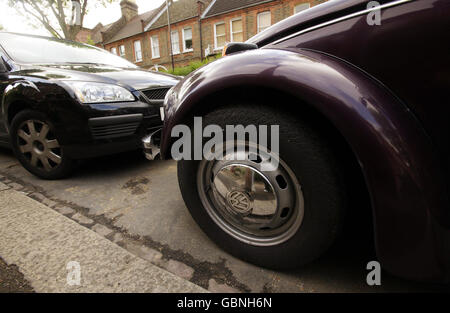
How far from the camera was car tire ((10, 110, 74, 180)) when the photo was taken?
221 cm

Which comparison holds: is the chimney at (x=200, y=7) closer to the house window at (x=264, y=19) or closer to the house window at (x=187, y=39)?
the house window at (x=187, y=39)

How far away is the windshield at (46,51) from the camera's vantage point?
256 centimetres

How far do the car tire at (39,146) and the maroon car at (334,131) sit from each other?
5.24 ft

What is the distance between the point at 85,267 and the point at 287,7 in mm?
17394

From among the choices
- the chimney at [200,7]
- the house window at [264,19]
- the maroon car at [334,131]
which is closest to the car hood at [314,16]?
the maroon car at [334,131]

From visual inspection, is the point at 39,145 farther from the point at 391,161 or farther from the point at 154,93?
the point at 391,161

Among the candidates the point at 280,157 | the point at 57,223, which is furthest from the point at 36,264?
the point at 280,157

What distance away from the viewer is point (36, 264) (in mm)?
1230

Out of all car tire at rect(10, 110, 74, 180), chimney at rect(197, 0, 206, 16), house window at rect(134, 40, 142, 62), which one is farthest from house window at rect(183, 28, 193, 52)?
car tire at rect(10, 110, 74, 180)

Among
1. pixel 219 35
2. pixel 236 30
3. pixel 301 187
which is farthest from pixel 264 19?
pixel 301 187

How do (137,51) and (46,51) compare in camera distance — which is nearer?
(46,51)

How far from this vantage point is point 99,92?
2113 mm

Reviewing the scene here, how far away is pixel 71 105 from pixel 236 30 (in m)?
17.2
